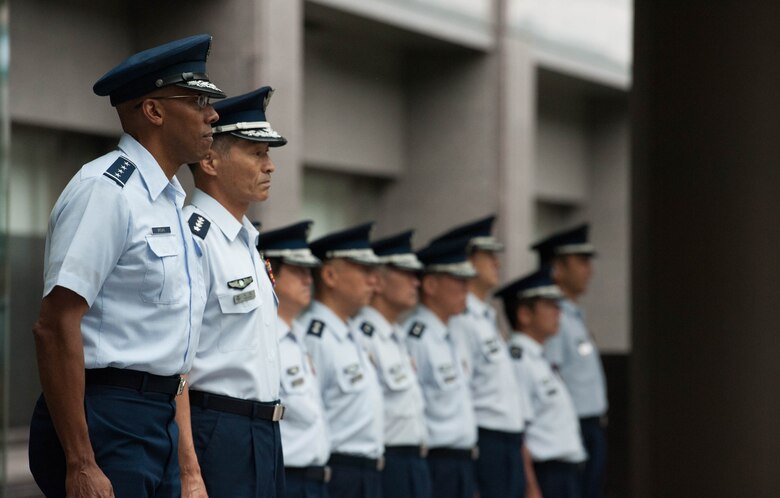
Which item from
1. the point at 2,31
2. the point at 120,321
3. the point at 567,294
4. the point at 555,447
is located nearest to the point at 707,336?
the point at 120,321

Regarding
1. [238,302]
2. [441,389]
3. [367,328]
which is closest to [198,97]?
[238,302]

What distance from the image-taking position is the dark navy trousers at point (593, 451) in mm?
7230

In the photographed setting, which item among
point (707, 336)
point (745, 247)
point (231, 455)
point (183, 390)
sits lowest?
point (231, 455)

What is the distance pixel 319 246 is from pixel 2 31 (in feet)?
4.84

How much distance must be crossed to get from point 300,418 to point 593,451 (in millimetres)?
3525

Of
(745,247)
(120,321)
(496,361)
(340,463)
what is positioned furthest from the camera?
(496,361)

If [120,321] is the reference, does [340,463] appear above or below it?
below

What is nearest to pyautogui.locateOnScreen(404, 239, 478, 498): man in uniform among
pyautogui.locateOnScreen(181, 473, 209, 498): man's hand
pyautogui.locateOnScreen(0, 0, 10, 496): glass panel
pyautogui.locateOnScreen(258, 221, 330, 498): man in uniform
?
pyautogui.locateOnScreen(258, 221, 330, 498): man in uniform

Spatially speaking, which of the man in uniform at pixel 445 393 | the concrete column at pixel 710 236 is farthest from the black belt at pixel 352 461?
the concrete column at pixel 710 236

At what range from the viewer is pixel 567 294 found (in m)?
7.70

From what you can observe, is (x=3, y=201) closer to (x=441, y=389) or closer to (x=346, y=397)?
(x=346, y=397)

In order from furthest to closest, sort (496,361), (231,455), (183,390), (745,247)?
1. (496,361)
2. (231,455)
3. (183,390)
4. (745,247)

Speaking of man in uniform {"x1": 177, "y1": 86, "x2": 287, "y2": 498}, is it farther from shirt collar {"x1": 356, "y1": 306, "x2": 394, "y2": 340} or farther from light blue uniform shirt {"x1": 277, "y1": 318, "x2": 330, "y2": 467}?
shirt collar {"x1": 356, "y1": 306, "x2": 394, "y2": 340}

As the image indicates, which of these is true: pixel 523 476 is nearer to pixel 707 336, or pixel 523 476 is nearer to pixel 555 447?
pixel 555 447
